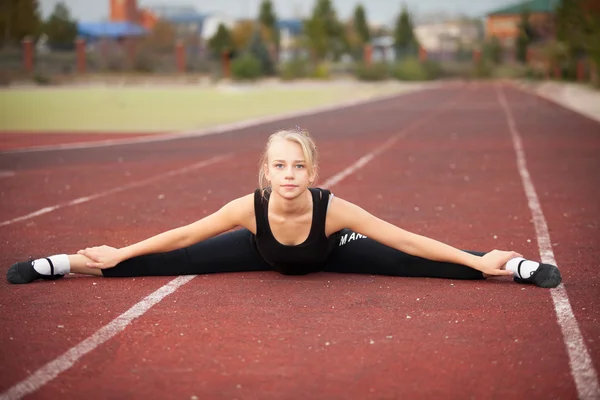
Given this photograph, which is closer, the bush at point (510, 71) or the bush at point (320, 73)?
the bush at point (320, 73)

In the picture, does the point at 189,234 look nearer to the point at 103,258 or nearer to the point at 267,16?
the point at 103,258

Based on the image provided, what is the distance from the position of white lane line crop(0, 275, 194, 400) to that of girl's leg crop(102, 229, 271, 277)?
193 millimetres

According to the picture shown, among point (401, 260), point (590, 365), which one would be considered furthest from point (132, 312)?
point (590, 365)

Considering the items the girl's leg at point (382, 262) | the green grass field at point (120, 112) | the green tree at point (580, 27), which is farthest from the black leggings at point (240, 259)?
the green tree at point (580, 27)

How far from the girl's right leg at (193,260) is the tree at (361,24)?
12029 cm

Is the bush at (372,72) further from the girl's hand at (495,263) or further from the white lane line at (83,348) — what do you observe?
the white lane line at (83,348)

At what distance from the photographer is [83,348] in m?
4.74

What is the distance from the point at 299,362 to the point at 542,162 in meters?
11.2

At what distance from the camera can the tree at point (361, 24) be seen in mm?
125250

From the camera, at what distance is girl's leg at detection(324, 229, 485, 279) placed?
6.20m

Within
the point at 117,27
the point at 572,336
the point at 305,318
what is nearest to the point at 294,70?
the point at 117,27

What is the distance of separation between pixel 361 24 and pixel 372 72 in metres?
53.2

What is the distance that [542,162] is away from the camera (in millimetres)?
14914

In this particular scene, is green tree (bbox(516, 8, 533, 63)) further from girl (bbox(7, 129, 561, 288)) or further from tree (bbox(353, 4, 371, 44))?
girl (bbox(7, 129, 561, 288))
